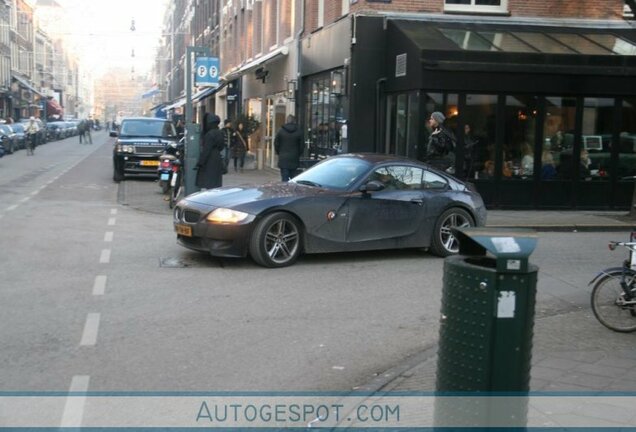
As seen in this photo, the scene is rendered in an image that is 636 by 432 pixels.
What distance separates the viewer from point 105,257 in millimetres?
9906

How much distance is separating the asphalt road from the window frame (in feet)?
24.3

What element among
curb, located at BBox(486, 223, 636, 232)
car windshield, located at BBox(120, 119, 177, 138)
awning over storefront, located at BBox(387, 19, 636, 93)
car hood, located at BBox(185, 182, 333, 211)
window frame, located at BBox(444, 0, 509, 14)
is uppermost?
window frame, located at BBox(444, 0, 509, 14)

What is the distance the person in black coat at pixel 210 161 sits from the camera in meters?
14.1

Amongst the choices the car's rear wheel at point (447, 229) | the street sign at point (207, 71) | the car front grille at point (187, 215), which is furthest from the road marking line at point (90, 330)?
the street sign at point (207, 71)

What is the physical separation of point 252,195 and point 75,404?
197 inches

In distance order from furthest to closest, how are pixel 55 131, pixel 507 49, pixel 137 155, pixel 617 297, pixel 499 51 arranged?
pixel 55 131, pixel 137 155, pixel 507 49, pixel 499 51, pixel 617 297

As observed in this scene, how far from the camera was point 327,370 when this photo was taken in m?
5.66

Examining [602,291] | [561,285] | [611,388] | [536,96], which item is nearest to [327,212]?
[561,285]

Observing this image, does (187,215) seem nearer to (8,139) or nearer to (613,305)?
(613,305)

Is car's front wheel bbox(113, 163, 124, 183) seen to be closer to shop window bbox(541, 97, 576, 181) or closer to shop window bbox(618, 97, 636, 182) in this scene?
shop window bbox(541, 97, 576, 181)

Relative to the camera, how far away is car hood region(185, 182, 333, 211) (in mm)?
9320

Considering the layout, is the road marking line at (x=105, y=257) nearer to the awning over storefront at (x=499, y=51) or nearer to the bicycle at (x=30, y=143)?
the awning over storefront at (x=499, y=51)

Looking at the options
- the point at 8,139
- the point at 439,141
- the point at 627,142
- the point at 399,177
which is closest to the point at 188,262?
the point at 399,177

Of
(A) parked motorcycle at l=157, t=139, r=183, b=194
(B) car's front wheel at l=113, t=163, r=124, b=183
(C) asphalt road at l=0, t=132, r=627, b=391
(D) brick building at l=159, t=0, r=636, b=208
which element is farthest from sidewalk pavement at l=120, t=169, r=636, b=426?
(B) car's front wheel at l=113, t=163, r=124, b=183
